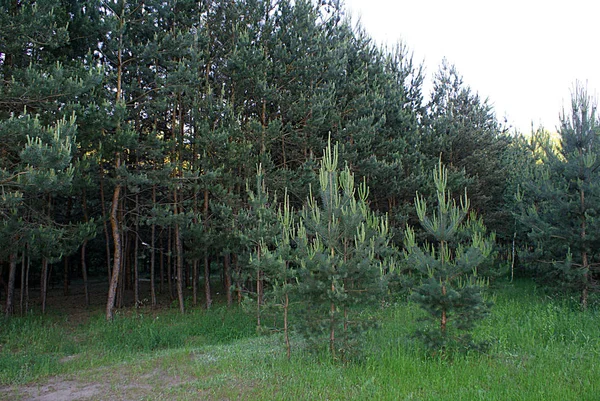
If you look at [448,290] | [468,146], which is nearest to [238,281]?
[448,290]

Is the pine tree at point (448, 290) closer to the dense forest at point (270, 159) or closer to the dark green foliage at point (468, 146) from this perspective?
the dense forest at point (270, 159)

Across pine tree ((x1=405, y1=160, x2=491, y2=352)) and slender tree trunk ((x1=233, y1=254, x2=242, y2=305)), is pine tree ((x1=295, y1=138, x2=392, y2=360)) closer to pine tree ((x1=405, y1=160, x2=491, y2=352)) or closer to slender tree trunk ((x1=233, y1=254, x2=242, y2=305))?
pine tree ((x1=405, y1=160, x2=491, y2=352))

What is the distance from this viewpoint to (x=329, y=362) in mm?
6750

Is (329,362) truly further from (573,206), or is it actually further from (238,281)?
(573,206)

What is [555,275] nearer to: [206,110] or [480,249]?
[480,249]

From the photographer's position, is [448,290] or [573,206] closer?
[448,290]

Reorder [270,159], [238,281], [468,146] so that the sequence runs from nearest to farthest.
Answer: [238,281]
[270,159]
[468,146]

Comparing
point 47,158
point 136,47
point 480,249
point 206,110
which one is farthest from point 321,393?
point 136,47

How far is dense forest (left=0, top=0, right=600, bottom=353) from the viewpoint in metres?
7.03

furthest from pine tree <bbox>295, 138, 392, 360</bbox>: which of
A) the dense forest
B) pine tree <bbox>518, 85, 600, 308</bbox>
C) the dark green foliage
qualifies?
the dark green foliage

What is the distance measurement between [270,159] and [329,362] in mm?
7790

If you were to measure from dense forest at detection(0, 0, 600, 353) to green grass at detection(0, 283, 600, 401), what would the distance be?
74 centimetres

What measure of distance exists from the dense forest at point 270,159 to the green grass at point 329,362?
2.44 ft

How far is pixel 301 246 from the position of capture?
7.02m
